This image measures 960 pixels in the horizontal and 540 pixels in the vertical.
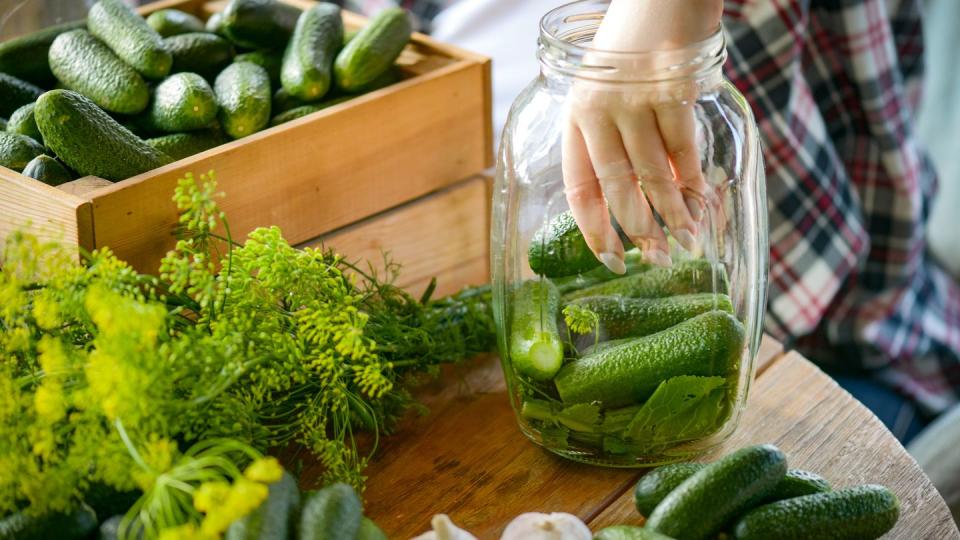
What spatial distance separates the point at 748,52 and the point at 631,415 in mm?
811

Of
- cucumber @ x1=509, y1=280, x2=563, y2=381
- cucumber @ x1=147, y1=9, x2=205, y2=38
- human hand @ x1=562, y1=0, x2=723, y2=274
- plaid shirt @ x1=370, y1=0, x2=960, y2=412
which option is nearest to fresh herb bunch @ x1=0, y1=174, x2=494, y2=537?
cucumber @ x1=509, y1=280, x2=563, y2=381

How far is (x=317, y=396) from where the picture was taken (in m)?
0.97

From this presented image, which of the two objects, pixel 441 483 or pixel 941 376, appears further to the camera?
pixel 941 376

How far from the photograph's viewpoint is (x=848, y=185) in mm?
1783

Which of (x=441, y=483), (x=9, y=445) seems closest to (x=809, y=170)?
(x=441, y=483)

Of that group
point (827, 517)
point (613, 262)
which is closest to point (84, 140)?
point (613, 262)

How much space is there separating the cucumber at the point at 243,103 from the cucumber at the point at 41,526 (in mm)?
497

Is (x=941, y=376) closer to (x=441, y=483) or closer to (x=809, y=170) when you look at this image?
(x=809, y=170)

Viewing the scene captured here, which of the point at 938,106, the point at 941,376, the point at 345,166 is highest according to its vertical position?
the point at 345,166

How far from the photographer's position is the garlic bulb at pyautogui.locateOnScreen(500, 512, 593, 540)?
0.85 meters

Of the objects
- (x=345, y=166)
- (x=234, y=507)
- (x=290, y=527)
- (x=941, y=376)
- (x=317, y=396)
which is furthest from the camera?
(x=941, y=376)

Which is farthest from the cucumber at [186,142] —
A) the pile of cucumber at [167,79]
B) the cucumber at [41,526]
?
the cucumber at [41,526]

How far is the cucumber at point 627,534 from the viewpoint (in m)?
0.83

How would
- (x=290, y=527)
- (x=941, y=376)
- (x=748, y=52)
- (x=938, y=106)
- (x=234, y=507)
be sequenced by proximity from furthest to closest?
(x=938, y=106)
(x=941, y=376)
(x=748, y=52)
(x=290, y=527)
(x=234, y=507)
